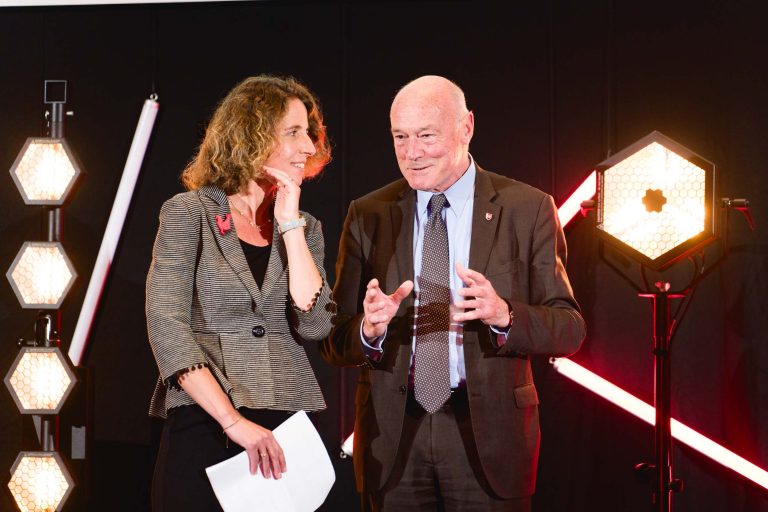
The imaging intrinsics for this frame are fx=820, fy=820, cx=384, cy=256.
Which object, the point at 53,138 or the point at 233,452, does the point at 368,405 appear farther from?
the point at 53,138

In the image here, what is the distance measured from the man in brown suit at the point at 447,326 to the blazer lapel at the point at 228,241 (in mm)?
300

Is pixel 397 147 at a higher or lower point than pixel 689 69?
lower

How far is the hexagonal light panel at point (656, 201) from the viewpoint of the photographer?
9.22 feet

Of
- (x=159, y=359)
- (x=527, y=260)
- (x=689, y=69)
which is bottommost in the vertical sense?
(x=159, y=359)

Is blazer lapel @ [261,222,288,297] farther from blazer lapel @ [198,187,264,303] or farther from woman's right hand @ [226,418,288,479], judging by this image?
woman's right hand @ [226,418,288,479]

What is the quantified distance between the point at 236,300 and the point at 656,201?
5.16 ft

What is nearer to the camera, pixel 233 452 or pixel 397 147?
pixel 233 452

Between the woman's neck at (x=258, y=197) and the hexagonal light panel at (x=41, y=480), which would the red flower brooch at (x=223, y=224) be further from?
the hexagonal light panel at (x=41, y=480)

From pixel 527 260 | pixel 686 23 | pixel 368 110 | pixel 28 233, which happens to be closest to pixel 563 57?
pixel 686 23

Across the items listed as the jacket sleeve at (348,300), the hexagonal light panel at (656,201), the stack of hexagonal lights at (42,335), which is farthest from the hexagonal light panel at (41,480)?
the hexagonal light panel at (656,201)

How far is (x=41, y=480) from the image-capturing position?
3.17 m

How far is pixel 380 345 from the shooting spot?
219cm

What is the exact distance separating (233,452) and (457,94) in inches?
46.3

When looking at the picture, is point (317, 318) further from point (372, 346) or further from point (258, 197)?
point (258, 197)
